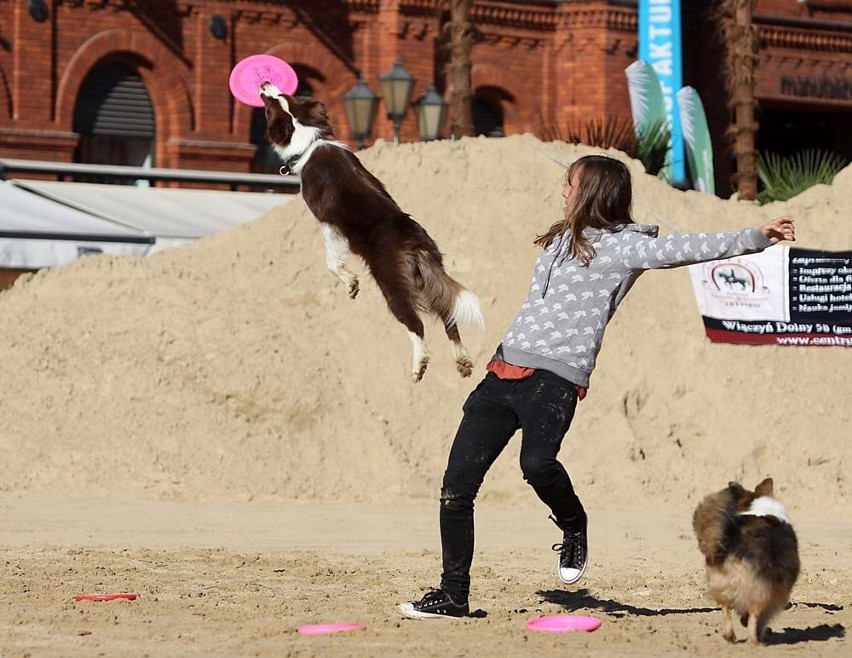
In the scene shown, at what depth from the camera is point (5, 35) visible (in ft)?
101

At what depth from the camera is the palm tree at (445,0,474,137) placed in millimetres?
31031

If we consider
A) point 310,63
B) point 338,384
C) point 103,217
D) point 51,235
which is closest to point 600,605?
point 338,384

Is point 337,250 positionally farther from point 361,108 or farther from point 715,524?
point 361,108

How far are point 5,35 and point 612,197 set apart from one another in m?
24.8

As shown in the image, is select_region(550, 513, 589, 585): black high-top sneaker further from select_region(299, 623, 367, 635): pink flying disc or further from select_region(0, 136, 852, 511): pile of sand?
select_region(0, 136, 852, 511): pile of sand

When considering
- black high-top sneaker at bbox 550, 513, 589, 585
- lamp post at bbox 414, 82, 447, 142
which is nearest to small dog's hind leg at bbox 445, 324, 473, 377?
black high-top sneaker at bbox 550, 513, 589, 585

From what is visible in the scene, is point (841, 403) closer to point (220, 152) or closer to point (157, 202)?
point (157, 202)

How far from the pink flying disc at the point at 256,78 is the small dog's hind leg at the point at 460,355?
1596 mm

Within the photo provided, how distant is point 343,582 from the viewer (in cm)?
1062

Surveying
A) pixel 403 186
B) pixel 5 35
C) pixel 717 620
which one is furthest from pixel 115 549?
pixel 5 35

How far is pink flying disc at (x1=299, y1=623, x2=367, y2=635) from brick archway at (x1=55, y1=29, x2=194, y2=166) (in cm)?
2472

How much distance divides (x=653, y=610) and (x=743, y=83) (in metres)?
21.6

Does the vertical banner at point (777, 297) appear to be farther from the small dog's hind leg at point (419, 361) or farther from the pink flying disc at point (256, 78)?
the small dog's hind leg at point (419, 361)

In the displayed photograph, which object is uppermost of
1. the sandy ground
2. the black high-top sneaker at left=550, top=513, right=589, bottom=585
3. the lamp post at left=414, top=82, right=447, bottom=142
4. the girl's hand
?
the lamp post at left=414, top=82, right=447, bottom=142
